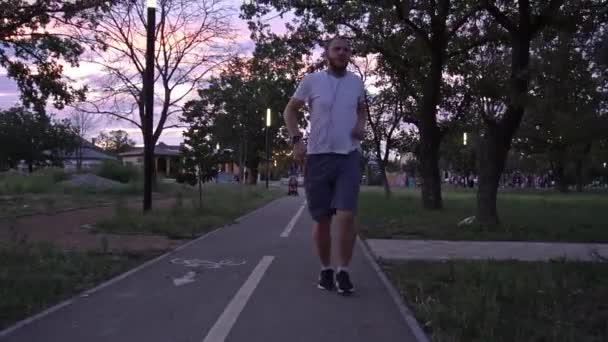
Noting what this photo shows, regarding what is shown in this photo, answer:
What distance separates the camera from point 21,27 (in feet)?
62.4

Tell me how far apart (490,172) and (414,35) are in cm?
640

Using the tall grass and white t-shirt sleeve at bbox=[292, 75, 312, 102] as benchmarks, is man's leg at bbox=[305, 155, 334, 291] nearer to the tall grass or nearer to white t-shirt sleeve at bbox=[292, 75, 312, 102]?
white t-shirt sleeve at bbox=[292, 75, 312, 102]

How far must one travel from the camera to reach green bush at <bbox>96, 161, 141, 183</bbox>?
37594 millimetres

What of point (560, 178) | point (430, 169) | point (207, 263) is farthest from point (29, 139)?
point (207, 263)

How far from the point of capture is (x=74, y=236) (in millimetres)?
11211

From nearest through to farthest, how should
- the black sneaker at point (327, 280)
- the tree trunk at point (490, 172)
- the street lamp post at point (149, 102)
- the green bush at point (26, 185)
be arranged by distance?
the black sneaker at point (327, 280)
the tree trunk at point (490, 172)
the street lamp post at point (149, 102)
the green bush at point (26, 185)

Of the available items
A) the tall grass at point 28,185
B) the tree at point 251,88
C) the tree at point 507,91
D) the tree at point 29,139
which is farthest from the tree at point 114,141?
the tree at point 507,91

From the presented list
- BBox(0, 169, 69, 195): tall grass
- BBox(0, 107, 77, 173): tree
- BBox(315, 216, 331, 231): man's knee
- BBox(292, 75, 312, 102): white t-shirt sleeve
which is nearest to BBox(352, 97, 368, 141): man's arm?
BBox(292, 75, 312, 102): white t-shirt sleeve

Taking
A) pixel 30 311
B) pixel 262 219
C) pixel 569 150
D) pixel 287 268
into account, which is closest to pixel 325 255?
pixel 287 268

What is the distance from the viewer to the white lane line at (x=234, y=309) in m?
4.67

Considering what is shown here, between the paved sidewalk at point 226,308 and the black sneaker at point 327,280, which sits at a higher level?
the black sneaker at point 327,280

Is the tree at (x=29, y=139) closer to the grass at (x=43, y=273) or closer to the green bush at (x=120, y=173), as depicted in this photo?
the green bush at (x=120, y=173)

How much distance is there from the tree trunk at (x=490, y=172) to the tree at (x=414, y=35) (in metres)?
3.66

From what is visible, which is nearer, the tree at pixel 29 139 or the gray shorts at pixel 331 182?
the gray shorts at pixel 331 182
